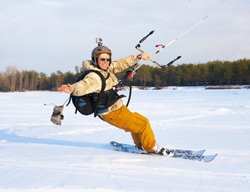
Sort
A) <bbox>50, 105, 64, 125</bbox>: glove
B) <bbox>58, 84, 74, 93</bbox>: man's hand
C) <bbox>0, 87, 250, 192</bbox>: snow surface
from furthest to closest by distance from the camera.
→ <bbox>50, 105, 64, 125</bbox>: glove, <bbox>58, 84, 74, 93</bbox>: man's hand, <bbox>0, 87, 250, 192</bbox>: snow surface

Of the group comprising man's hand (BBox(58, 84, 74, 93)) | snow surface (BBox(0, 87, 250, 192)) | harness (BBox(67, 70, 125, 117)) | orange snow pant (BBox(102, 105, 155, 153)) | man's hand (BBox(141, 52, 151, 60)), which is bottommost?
→ snow surface (BBox(0, 87, 250, 192))

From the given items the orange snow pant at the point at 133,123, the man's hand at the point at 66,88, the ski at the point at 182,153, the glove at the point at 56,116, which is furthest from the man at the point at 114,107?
the glove at the point at 56,116

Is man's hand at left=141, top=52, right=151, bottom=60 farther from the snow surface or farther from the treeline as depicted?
the treeline

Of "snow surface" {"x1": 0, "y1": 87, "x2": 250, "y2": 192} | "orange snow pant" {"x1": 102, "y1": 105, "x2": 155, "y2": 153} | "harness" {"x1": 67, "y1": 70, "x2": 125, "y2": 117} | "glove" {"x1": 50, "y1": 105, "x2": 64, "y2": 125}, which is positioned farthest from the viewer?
"orange snow pant" {"x1": 102, "y1": 105, "x2": 155, "y2": 153}

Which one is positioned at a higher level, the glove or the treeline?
the treeline

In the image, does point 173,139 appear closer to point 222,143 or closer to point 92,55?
point 222,143

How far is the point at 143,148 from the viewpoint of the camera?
4676mm

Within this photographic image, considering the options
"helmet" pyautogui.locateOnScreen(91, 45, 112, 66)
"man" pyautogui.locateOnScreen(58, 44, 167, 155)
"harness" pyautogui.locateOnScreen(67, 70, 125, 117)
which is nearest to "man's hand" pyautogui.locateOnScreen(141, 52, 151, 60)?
"man" pyautogui.locateOnScreen(58, 44, 167, 155)

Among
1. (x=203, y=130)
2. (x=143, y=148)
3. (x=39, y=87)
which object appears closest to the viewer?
(x=143, y=148)

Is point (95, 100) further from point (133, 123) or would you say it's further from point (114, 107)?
point (133, 123)

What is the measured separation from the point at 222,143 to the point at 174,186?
9.19ft

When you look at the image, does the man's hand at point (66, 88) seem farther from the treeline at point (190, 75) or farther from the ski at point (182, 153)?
the treeline at point (190, 75)

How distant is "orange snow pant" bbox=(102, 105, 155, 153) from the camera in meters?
4.33

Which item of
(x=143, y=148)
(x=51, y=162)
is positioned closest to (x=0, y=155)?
(x=51, y=162)
